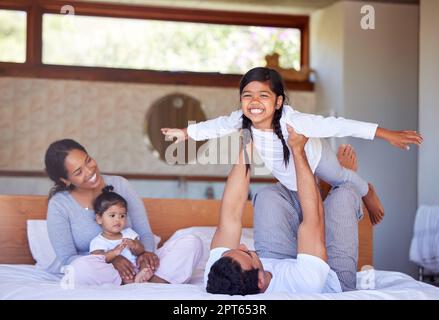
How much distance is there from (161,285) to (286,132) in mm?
603

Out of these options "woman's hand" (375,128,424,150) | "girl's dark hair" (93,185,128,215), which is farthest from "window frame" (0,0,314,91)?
"woman's hand" (375,128,424,150)

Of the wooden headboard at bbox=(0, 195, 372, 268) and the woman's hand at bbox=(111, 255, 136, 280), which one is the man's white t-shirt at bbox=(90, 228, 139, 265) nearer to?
the woman's hand at bbox=(111, 255, 136, 280)

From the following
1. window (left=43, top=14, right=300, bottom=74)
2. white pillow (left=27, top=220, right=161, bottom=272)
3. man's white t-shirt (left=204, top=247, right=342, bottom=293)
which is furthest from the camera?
window (left=43, top=14, right=300, bottom=74)

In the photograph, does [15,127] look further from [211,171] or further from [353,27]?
[353,27]

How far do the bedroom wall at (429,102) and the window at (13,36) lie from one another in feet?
8.04

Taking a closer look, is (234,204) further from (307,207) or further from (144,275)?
(144,275)

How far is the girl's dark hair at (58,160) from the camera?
8.96 ft

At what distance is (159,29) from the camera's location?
5.18m

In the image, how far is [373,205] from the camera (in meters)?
2.82

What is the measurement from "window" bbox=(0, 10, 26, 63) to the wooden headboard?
2015 mm

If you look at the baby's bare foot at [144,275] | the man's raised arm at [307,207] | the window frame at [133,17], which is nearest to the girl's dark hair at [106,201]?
the baby's bare foot at [144,275]

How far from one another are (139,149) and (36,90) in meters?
0.74

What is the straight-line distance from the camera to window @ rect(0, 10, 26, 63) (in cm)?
491
